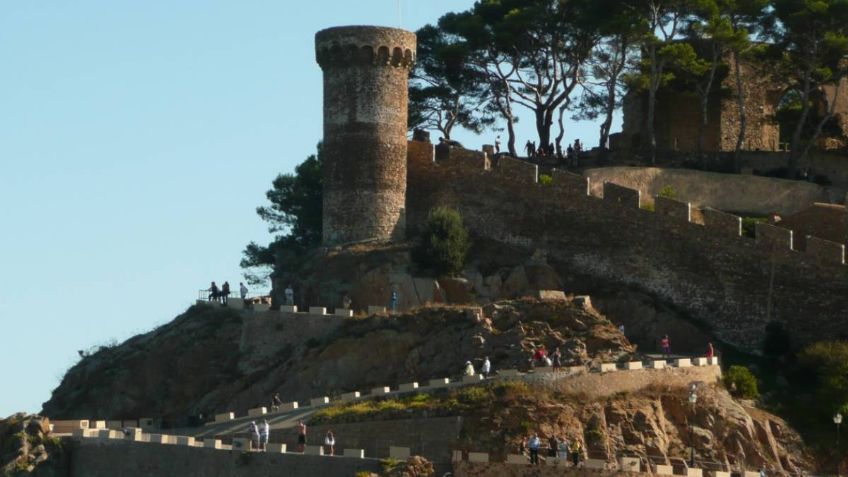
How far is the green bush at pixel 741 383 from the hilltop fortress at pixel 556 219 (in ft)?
10.0

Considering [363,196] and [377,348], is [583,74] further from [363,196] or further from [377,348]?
[377,348]

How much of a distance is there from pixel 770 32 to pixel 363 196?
12.9 metres

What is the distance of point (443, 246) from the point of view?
78500 millimetres

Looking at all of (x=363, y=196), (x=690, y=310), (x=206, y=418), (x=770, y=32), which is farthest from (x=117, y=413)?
(x=770, y=32)

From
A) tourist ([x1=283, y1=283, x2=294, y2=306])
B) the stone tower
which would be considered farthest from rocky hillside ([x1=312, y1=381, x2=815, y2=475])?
the stone tower

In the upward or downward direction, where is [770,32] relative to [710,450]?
upward

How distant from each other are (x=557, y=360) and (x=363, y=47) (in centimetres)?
1357

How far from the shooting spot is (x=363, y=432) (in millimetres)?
68438

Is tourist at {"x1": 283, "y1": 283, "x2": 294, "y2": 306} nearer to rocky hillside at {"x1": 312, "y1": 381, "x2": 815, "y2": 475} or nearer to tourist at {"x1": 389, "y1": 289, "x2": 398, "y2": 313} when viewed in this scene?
tourist at {"x1": 389, "y1": 289, "x2": 398, "y2": 313}

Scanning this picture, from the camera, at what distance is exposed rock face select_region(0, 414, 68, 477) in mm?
69062

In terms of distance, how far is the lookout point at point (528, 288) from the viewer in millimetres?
68562

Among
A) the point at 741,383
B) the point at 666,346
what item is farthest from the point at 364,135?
the point at 741,383

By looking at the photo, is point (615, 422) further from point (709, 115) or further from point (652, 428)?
point (709, 115)

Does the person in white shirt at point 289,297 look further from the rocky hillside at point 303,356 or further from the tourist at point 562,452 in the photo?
the tourist at point 562,452
